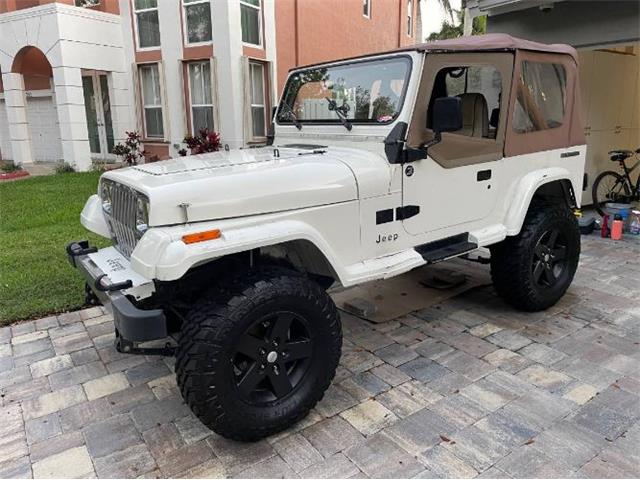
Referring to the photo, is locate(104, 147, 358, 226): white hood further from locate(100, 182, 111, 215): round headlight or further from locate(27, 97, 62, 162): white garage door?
locate(27, 97, 62, 162): white garage door

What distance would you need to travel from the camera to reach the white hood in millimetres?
2471

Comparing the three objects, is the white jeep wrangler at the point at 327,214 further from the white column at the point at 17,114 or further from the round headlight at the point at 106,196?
the white column at the point at 17,114

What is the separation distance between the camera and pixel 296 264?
10.1 ft

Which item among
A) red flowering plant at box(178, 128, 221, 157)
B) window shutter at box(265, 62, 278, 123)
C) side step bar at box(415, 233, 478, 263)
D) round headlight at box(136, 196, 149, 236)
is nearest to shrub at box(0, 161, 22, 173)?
red flowering plant at box(178, 128, 221, 157)

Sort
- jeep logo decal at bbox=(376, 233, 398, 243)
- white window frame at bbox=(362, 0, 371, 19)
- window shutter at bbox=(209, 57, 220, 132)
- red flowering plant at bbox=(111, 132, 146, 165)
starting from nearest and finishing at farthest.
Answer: jeep logo decal at bbox=(376, 233, 398, 243) → window shutter at bbox=(209, 57, 220, 132) → red flowering plant at bbox=(111, 132, 146, 165) → white window frame at bbox=(362, 0, 371, 19)

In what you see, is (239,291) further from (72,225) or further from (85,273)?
(72,225)

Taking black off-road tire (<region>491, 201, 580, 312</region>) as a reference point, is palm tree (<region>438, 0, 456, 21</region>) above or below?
above

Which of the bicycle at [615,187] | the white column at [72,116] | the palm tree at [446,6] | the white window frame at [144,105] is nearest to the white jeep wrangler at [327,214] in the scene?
the bicycle at [615,187]

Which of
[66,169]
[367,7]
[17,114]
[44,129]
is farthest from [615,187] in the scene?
[44,129]

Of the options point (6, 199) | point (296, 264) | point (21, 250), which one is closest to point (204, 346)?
point (296, 264)

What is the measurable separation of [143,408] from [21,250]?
13.1ft

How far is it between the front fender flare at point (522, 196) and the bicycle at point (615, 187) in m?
3.89

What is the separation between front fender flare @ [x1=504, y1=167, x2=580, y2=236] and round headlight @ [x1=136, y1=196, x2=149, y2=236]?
2.64 m

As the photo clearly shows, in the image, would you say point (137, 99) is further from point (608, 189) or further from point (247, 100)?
point (608, 189)
